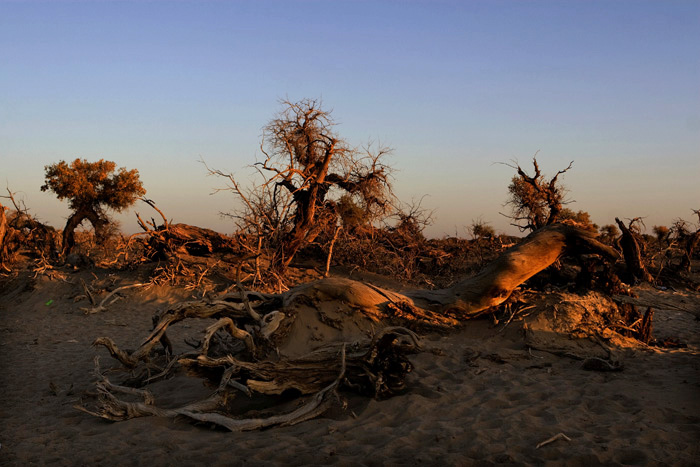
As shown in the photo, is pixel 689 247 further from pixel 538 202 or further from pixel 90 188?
pixel 90 188

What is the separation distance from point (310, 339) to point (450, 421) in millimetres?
2547

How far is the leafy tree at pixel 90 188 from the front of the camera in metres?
20.4

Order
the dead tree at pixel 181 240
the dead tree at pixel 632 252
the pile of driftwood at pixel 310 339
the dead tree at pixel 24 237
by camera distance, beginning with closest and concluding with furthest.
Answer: the pile of driftwood at pixel 310 339
the dead tree at pixel 632 252
the dead tree at pixel 181 240
the dead tree at pixel 24 237

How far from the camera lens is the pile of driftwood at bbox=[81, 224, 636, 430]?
5602 mm

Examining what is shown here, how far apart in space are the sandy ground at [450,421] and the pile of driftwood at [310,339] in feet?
0.70

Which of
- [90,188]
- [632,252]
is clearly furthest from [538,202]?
[90,188]

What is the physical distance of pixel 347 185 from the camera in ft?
50.1

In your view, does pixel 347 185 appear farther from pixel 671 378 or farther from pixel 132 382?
pixel 671 378

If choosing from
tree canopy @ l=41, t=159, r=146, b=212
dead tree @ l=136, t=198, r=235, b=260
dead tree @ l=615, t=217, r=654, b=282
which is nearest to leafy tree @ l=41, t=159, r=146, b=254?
tree canopy @ l=41, t=159, r=146, b=212

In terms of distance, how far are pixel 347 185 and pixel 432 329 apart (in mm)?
8146

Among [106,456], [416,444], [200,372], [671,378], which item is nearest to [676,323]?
[671,378]

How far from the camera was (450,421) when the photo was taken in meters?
5.00

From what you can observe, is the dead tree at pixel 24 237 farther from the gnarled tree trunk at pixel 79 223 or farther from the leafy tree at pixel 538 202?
the leafy tree at pixel 538 202

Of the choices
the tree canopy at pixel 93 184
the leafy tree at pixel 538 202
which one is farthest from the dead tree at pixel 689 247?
the tree canopy at pixel 93 184
